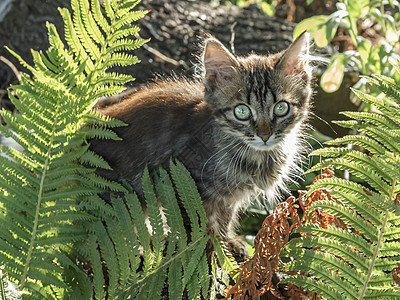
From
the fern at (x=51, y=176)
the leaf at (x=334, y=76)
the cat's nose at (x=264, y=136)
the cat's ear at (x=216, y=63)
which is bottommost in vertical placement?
the leaf at (x=334, y=76)

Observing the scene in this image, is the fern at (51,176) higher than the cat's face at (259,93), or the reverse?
the fern at (51,176)

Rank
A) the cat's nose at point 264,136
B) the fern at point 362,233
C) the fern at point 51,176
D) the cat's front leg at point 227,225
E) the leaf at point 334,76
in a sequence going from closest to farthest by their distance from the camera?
the fern at point 362,233 < the fern at point 51,176 < the cat's nose at point 264,136 < the cat's front leg at point 227,225 < the leaf at point 334,76

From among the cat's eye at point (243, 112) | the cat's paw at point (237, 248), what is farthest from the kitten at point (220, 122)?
the cat's paw at point (237, 248)

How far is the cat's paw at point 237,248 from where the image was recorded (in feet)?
8.10

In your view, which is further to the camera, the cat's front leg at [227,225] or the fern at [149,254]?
the cat's front leg at [227,225]

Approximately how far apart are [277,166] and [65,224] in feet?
4.17

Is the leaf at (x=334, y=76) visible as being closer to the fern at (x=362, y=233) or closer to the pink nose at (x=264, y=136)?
the pink nose at (x=264, y=136)

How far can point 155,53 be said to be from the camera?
3.51 metres

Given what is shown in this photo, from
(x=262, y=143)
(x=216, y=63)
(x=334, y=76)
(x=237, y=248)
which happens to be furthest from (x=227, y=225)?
(x=334, y=76)

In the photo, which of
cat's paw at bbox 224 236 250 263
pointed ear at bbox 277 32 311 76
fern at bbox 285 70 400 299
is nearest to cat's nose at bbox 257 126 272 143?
pointed ear at bbox 277 32 311 76

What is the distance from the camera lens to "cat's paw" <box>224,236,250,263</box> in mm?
2469

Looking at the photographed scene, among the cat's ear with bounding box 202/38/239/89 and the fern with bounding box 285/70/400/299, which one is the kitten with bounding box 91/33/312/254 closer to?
the cat's ear with bounding box 202/38/239/89

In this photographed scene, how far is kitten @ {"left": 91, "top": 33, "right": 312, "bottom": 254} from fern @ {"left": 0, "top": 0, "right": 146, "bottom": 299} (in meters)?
0.61

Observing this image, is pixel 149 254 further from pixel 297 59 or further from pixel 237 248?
pixel 297 59
